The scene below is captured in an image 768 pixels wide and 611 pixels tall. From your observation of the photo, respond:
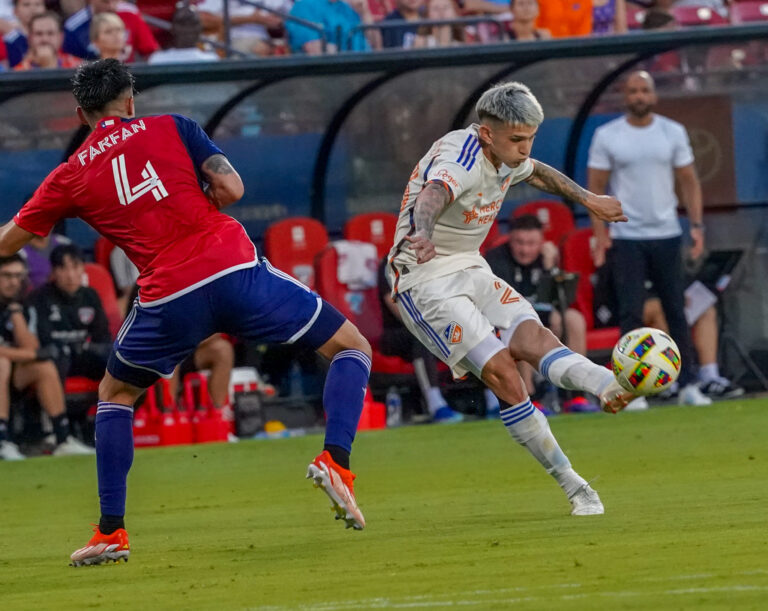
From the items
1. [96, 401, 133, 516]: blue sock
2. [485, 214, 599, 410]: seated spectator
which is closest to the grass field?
[96, 401, 133, 516]: blue sock

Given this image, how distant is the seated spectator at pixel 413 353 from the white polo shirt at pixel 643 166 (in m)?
2.03

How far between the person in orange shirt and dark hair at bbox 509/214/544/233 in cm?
288

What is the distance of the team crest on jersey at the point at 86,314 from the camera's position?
46.3ft

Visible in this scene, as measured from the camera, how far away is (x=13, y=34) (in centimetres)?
1566

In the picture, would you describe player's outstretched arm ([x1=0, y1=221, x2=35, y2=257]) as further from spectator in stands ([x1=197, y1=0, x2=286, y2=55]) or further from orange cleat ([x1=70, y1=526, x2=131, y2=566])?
spectator in stands ([x1=197, y1=0, x2=286, y2=55])

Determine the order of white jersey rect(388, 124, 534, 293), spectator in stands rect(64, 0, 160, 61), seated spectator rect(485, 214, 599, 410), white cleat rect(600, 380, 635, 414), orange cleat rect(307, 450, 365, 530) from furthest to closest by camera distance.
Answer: spectator in stands rect(64, 0, 160, 61), seated spectator rect(485, 214, 599, 410), white jersey rect(388, 124, 534, 293), white cleat rect(600, 380, 635, 414), orange cleat rect(307, 450, 365, 530)

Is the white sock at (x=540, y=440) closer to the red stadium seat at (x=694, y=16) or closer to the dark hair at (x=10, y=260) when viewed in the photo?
the dark hair at (x=10, y=260)

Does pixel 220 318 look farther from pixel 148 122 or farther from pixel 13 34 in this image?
pixel 13 34

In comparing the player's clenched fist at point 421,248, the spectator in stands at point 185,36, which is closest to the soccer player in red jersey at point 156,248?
the player's clenched fist at point 421,248

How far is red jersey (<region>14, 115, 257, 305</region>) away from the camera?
693 cm

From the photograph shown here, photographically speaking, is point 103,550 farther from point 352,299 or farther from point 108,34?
point 108,34

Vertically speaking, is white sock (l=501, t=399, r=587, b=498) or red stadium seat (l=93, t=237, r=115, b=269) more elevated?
white sock (l=501, t=399, r=587, b=498)

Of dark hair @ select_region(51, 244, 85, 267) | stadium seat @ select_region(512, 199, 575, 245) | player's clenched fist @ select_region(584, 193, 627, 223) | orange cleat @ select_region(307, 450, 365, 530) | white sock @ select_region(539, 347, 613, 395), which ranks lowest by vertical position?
stadium seat @ select_region(512, 199, 575, 245)

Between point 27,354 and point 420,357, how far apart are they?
3471 millimetres
